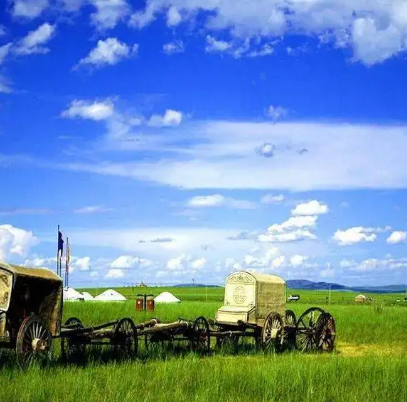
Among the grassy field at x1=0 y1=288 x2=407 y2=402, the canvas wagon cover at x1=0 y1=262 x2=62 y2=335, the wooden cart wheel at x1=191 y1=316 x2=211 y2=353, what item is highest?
the canvas wagon cover at x1=0 y1=262 x2=62 y2=335

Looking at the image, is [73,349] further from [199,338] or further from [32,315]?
[199,338]

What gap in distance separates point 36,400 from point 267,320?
36.8ft

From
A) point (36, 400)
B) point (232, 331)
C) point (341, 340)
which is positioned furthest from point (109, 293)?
point (36, 400)

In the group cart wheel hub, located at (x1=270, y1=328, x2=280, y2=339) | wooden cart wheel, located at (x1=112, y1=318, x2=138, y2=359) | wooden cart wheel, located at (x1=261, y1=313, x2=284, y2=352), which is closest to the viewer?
wooden cart wheel, located at (x1=112, y1=318, x2=138, y2=359)

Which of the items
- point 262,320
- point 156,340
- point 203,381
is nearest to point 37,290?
point 203,381

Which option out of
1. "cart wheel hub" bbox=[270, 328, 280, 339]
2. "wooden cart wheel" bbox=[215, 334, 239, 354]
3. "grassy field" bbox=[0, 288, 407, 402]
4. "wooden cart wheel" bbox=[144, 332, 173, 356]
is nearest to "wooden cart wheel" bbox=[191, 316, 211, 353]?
"wooden cart wheel" bbox=[215, 334, 239, 354]

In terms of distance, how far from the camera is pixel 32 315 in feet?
45.4

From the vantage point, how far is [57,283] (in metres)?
15.0

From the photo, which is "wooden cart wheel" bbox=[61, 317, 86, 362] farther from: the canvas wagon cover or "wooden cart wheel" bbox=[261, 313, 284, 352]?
"wooden cart wheel" bbox=[261, 313, 284, 352]

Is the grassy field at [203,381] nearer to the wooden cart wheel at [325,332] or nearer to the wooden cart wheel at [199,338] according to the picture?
the wooden cart wheel at [199,338]

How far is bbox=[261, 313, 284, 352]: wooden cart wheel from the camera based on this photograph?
20.4 meters

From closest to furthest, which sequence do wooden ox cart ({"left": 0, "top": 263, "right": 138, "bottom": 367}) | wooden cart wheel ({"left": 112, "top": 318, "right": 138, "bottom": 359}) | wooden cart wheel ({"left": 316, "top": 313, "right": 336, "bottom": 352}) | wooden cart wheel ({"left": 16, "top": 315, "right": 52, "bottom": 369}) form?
wooden cart wheel ({"left": 16, "top": 315, "right": 52, "bottom": 369}) → wooden ox cart ({"left": 0, "top": 263, "right": 138, "bottom": 367}) → wooden cart wheel ({"left": 112, "top": 318, "right": 138, "bottom": 359}) → wooden cart wheel ({"left": 316, "top": 313, "right": 336, "bottom": 352})

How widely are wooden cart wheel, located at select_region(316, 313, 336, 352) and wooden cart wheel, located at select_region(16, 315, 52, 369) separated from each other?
999 cm

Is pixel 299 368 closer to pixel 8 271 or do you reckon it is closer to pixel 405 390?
pixel 405 390
